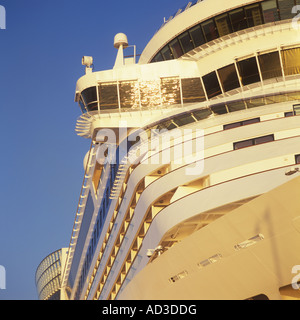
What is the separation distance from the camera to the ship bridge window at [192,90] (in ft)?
67.9

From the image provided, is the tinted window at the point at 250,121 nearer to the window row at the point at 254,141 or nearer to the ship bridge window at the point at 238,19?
the window row at the point at 254,141

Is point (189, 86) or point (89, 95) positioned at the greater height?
point (89, 95)

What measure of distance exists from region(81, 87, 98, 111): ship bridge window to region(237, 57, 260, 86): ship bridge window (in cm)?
508

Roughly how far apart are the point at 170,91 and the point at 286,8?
4374 mm

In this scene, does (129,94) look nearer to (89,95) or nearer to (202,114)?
(89,95)

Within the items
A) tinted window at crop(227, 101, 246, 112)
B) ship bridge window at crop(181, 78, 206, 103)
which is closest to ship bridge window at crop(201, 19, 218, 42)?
ship bridge window at crop(181, 78, 206, 103)

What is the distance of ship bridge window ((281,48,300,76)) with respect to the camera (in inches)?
731

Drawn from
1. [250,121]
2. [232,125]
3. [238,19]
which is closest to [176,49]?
[238,19]

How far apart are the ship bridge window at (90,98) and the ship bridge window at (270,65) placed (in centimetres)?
572

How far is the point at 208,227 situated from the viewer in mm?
12594

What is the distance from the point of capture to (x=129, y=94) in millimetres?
21375

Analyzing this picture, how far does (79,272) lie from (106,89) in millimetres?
14141

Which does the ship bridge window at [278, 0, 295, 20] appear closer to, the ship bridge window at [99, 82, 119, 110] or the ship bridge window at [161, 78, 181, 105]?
the ship bridge window at [161, 78, 181, 105]
